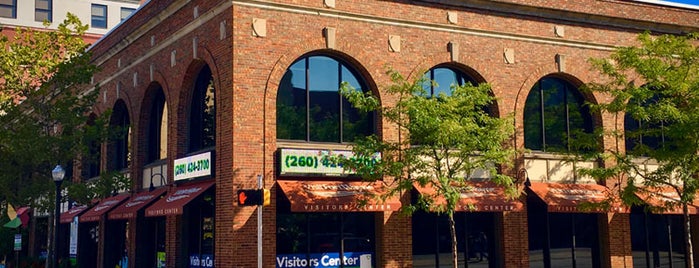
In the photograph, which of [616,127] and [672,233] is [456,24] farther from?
[672,233]

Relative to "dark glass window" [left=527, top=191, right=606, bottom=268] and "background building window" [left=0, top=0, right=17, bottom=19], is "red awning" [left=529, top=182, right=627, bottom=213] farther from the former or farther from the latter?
"background building window" [left=0, top=0, right=17, bottom=19]

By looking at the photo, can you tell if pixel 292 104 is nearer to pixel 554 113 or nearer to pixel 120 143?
pixel 554 113

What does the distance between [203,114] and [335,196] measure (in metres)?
6.04

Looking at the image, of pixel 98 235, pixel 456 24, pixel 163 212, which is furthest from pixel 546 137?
pixel 98 235

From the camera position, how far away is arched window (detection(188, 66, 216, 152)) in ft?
80.1

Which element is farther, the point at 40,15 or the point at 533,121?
the point at 40,15

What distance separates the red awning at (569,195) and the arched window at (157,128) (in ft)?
42.4

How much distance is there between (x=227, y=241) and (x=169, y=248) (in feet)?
16.0

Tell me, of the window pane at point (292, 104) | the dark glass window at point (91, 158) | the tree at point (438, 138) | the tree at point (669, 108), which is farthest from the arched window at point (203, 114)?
the tree at point (669, 108)

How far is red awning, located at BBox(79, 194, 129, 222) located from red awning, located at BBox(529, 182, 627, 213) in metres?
15.0

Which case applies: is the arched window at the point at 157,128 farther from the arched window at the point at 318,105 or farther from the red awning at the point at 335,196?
the red awning at the point at 335,196

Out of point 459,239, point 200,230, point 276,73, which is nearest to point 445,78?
point 459,239

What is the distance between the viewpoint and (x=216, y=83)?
22453 millimetres

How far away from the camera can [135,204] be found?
87.9 feet
